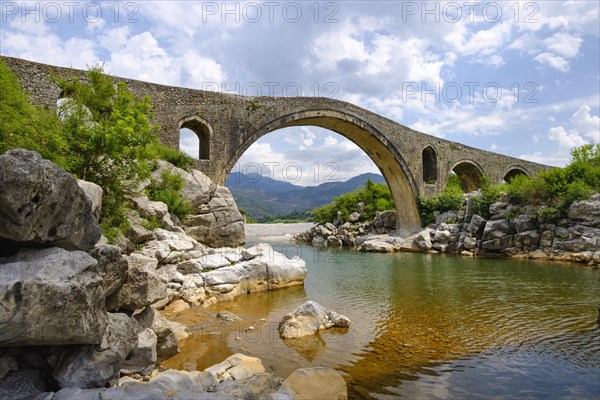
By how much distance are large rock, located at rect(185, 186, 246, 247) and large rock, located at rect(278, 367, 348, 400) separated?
9544 mm

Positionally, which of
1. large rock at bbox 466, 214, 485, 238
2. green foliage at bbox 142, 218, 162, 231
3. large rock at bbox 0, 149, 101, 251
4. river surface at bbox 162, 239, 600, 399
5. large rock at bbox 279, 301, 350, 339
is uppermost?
large rock at bbox 0, 149, 101, 251

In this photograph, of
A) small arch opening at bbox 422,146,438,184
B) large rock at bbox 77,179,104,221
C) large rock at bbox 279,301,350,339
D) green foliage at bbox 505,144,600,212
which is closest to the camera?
large rock at bbox 77,179,104,221

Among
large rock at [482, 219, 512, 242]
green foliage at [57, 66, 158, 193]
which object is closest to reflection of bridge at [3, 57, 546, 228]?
green foliage at [57, 66, 158, 193]

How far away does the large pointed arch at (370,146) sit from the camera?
65.4ft

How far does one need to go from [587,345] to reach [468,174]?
29844 millimetres

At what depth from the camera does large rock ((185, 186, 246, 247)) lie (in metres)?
13.5

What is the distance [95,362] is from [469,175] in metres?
34.9

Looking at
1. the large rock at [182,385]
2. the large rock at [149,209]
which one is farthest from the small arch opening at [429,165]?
the large rock at [182,385]

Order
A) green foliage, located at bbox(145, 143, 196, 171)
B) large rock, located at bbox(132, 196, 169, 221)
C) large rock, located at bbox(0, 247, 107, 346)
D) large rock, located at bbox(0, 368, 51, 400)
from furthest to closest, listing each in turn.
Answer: green foliage, located at bbox(145, 143, 196, 171) < large rock, located at bbox(132, 196, 169, 221) < large rock, located at bbox(0, 368, 51, 400) < large rock, located at bbox(0, 247, 107, 346)

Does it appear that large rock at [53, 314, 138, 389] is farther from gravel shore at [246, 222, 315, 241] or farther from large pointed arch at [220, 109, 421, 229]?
gravel shore at [246, 222, 315, 241]

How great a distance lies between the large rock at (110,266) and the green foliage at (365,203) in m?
28.5

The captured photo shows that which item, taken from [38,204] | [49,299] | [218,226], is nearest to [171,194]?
[218,226]

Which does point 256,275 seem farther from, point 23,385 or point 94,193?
point 23,385

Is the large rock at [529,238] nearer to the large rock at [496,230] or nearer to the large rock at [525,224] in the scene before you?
the large rock at [525,224]
